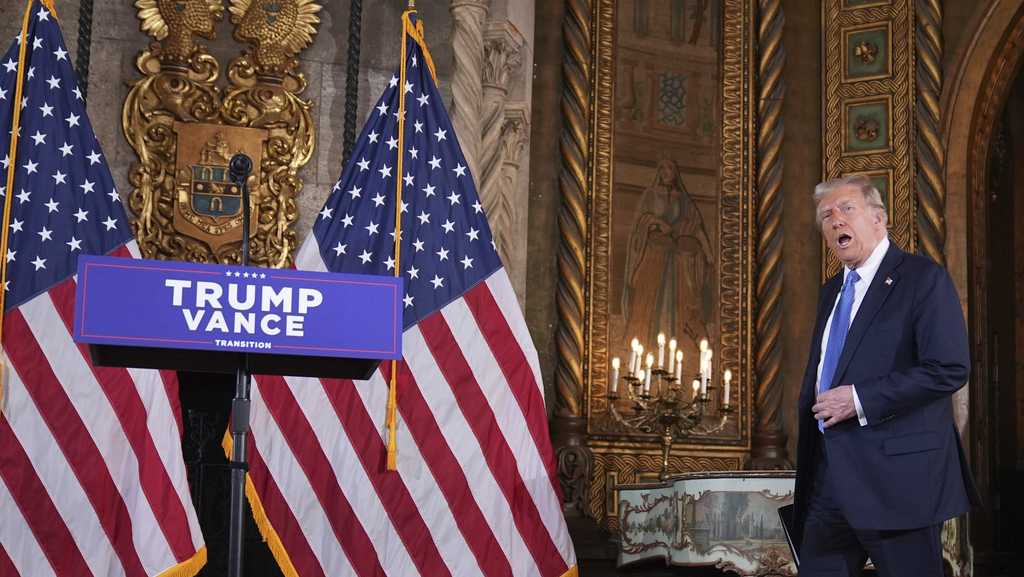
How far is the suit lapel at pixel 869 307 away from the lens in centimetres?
414

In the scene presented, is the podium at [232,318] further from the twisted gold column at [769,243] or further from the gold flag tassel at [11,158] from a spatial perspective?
the twisted gold column at [769,243]

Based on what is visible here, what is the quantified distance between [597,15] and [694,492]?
12.8 feet

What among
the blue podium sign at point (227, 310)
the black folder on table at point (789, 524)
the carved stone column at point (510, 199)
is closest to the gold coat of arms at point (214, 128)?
the carved stone column at point (510, 199)

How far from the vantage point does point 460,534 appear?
6598 millimetres

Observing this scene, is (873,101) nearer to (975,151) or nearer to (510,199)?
(975,151)

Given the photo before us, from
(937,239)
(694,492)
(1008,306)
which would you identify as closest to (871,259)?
(694,492)

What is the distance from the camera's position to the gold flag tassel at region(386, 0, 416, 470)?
650 cm

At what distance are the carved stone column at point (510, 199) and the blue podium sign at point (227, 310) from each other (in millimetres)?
4432

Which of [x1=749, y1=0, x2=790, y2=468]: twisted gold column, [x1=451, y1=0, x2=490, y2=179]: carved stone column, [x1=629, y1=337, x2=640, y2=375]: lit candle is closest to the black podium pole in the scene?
[x1=451, y1=0, x2=490, y2=179]: carved stone column

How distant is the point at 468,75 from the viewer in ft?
27.2

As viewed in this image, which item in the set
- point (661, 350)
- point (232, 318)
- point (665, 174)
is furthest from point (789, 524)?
point (665, 174)

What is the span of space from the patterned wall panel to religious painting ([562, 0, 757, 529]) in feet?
2.09

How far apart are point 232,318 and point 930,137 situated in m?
7.33

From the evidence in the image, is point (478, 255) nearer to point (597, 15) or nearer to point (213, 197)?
point (213, 197)
